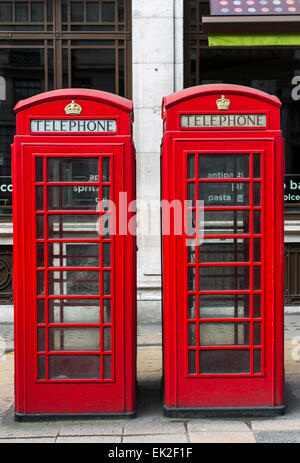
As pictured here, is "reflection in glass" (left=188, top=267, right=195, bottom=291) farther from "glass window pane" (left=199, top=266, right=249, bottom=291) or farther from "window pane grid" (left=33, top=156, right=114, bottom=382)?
"window pane grid" (left=33, top=156, right=114, bottom=382)

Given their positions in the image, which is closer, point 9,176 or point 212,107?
point 212,107

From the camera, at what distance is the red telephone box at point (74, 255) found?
196 inches

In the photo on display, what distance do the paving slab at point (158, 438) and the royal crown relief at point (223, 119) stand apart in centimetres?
253

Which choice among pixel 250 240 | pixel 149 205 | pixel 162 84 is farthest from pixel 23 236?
pixel 162 84

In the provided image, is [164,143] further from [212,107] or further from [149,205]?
[149,205]

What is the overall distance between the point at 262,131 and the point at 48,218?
195 centimetres

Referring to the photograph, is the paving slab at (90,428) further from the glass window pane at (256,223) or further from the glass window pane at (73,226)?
the glass window pane at (256,223)

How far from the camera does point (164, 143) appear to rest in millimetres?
5062

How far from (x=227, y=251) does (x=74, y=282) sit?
4.40 feet

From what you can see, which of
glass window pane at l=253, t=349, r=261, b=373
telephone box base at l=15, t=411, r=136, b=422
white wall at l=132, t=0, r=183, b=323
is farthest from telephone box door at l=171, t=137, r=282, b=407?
white wall at l=132, t=0, r=183, b=323

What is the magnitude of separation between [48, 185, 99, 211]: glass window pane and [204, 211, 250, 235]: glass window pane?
97 cm

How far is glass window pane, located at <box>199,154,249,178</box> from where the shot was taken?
5.00 m

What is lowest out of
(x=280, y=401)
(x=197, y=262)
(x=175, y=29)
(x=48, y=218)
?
(x=280, y=401)

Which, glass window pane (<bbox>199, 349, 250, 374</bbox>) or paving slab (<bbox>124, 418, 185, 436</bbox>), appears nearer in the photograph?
paving slab (<bbox>124, 418, 185, 436</bbox>)
